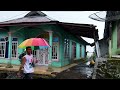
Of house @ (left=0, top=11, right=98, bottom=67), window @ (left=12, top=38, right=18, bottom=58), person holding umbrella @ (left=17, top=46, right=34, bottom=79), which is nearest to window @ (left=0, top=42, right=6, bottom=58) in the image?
house @ (left=0, top=11, right=98, bottom=67)

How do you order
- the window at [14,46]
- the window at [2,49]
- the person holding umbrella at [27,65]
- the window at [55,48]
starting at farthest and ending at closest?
the window at [2,49] < the window at [14,46] < the window at [55,48] < the person holding umbrella at [27,65]

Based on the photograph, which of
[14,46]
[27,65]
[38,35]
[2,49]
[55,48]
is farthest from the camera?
[2,49]

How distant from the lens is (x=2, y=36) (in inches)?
672

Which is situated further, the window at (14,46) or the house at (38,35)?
the window at (14,46)

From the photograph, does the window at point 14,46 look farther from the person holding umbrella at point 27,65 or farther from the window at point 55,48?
the person holding umbrella at point 27,65

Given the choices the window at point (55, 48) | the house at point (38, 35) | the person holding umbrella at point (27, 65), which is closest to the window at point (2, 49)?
the house at point (38, 35)

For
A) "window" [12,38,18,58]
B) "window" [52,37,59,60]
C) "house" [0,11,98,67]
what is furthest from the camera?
"window" [12,38,18,58]

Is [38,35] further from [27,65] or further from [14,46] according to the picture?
[27,65]

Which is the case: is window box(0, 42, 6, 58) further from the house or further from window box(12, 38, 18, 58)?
window box(12, 38, 18, 58)

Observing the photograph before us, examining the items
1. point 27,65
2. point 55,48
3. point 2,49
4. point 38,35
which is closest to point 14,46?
point 2,49

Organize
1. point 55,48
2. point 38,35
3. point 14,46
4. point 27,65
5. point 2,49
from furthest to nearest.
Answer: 1. point 2,49
2. point 14,46
3. point 38,35
4. point 55,48
5. point 27,65
